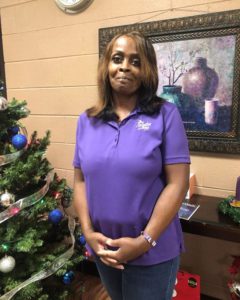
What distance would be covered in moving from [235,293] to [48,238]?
42.3 inches

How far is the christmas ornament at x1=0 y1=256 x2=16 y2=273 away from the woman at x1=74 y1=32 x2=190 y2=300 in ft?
1.71

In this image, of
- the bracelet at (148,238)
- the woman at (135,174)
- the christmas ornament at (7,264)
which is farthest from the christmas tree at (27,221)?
the bracelet at (148,238)

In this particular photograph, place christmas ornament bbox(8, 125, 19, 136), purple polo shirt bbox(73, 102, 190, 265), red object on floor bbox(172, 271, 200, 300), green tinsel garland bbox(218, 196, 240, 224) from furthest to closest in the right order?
red object on floor bbox(172, 271, 200, 300)
christmas ornament bbox(8, 125, 19, 136)
green tinsel garland bbox(218, 196, 240, 224)
purple polo shirt bbox(73, 102, 190, 265)

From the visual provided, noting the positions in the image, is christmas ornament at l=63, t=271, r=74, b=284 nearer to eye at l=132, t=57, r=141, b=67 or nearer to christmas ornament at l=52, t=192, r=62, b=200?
christmas ornament at l=52, t=192, r=62, b=200

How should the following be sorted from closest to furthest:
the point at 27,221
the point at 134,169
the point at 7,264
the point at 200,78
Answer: the point at 134,169 → the point at 7,264 → the point at 27,221 → the point at 200,78

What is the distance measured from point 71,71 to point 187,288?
1.55 meters

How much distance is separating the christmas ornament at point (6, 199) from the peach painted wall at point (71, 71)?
0.77 metres

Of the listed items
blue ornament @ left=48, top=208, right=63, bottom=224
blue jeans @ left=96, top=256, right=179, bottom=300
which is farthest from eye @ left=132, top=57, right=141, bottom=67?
blue ornament @ left=48, top=208, right=63, bottom=224

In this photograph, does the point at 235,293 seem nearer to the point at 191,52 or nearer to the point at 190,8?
the point at 191,52

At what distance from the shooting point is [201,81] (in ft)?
5.28

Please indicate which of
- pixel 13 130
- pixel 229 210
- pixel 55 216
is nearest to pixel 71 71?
pixel 13 130

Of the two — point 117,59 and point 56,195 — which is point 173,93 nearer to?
point 117,59

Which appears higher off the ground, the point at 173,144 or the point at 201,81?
the point at 201,81

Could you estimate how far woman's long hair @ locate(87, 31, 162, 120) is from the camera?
1.00 metres
